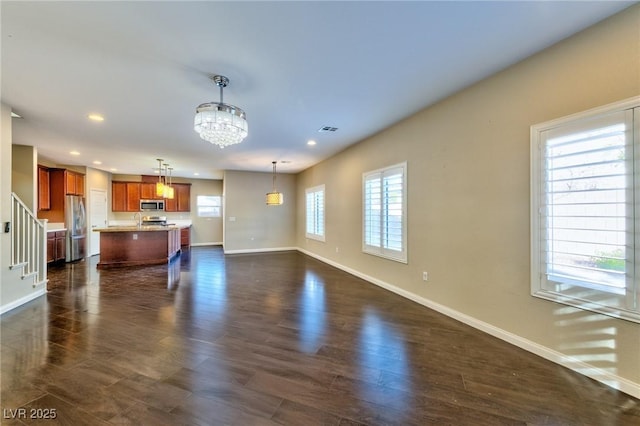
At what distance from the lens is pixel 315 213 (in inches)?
294

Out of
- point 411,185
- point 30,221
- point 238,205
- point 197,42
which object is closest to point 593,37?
point 411,185

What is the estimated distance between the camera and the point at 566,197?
213 centimetres

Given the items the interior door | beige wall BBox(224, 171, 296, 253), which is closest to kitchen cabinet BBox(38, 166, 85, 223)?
the interior door

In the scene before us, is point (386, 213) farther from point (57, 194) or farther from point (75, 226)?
point (57, 194)

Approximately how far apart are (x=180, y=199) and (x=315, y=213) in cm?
557

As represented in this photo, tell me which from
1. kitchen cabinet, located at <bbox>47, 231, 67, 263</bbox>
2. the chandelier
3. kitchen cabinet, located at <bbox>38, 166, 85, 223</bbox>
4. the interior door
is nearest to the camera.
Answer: the chandelier

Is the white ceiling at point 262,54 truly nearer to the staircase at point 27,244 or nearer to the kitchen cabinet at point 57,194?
the staircase at point 27,244

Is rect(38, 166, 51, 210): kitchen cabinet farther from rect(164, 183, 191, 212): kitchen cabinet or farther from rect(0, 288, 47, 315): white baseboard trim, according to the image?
rect(0, 288, 47, 315): white baseboard trim

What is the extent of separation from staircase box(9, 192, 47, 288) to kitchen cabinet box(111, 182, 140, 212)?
512cm

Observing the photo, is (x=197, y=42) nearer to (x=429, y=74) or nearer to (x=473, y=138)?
(x=429, y=74)

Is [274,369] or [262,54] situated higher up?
[262,54]

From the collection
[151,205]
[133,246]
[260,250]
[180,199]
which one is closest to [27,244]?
[133,246]

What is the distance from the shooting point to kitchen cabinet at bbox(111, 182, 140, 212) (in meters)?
8.85

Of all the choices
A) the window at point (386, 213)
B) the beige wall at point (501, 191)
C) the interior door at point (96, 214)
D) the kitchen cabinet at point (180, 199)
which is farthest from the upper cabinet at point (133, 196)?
the beige wall at point (501, 191)
